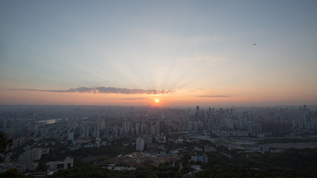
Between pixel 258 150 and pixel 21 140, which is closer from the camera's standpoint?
pixel 258 150

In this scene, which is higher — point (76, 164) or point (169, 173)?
point (169, 173)

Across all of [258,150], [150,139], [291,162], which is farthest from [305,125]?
[150,139]

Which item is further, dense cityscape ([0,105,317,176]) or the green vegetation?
dense cityscape ([0,105,317,176])

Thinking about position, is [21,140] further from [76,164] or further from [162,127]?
[162,127]

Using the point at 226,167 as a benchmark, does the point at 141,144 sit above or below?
below

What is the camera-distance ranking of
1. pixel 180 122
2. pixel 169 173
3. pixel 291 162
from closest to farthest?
pixel 169 173
pixel 291 162
pixel 180 122

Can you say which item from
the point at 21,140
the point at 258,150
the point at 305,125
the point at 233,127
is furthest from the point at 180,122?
the point at 21,140

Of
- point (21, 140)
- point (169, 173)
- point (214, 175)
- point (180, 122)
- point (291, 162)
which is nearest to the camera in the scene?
point (214, 175)

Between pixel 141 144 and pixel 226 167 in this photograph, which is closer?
pixel 226 167

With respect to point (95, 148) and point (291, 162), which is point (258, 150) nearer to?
point (291, 162)

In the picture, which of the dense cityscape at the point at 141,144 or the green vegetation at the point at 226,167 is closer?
the green vegetation at the point at 226,167
